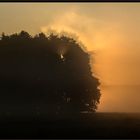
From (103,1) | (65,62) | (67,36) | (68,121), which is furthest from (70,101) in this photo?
(103,1)

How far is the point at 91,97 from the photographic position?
2938mm

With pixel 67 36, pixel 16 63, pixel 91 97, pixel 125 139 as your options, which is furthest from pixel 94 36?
pixel 125 139

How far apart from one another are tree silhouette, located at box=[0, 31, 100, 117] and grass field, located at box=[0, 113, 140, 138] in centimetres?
10

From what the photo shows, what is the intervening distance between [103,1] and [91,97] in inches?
36.2

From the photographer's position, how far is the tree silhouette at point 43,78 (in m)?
2.98

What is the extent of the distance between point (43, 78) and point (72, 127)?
0.54 m

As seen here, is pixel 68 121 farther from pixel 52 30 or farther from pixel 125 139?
pixel 52 30

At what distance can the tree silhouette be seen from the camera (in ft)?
9.78

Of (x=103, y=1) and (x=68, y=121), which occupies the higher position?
(x=103, y=1)

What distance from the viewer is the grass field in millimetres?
2986

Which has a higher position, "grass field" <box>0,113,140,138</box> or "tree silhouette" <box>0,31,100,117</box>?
"tree silhouette" <box>0,31,100,117</box>

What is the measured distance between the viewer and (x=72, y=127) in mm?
3016

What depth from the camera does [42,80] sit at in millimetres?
3000

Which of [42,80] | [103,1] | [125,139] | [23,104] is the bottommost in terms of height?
[125,139]
